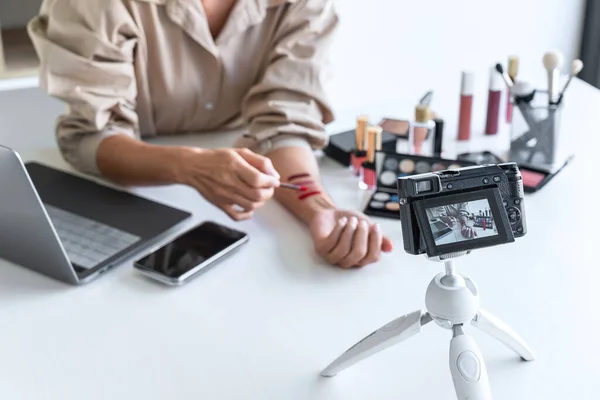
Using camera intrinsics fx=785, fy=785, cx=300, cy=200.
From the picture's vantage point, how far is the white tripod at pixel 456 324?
635 millimetres

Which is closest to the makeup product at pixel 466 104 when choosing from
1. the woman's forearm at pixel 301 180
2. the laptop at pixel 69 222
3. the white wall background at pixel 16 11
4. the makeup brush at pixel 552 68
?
the makeup brush at pixel 552 68

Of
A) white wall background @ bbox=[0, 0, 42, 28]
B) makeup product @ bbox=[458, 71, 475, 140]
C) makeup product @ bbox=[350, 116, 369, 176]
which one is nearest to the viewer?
makeup product @ bbox=[350, 116, 369, 176]

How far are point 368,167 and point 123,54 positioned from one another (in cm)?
40

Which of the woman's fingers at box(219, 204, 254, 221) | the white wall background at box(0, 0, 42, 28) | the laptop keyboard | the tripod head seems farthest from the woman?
A: the white wall background at box(0, 0, 42, 28)

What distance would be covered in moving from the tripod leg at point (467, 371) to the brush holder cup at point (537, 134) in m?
0.57

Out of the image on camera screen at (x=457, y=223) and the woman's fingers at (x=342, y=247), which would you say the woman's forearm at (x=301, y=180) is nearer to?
the woman's fingers at (x=342, y=247)

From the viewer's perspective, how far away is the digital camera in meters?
0.62

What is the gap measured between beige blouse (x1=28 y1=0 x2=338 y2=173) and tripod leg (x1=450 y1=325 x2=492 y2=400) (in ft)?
1.98

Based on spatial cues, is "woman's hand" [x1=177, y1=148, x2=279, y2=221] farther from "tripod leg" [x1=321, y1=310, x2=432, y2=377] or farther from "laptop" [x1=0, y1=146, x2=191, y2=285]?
"tripod leg" [x1=321, y1=310, x2=432, y2=377]

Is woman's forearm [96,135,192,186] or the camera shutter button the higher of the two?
the camera shutter button

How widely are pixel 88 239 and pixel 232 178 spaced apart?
0.20 metres

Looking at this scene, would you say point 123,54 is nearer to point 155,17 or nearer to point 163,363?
point 155,17

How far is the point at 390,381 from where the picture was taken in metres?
0.75

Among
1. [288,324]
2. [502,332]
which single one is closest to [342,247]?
[288,324]
